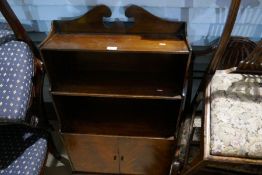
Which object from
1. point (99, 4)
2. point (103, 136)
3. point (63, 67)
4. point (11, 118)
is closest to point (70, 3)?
point (99, 4)

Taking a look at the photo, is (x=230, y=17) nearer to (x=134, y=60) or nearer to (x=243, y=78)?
(x=243, y=78)

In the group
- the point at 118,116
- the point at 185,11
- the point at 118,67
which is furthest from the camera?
the point at 118,116

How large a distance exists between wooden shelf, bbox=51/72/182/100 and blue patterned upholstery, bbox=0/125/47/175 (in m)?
0.24

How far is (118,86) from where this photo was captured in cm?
122

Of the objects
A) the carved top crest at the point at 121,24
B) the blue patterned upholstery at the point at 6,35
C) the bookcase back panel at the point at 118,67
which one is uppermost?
the carved top crest at the point at 121,24

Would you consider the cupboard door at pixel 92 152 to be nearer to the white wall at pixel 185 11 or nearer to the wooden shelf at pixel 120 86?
the wooden shelf at pixel 120 86

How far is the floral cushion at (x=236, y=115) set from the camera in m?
1.02

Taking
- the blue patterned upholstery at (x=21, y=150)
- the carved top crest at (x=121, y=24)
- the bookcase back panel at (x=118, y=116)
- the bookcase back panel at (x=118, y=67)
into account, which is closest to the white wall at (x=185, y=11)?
the carved top crest at (x=121, y=24)

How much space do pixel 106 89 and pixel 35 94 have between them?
314 mm

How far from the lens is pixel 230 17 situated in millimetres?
976

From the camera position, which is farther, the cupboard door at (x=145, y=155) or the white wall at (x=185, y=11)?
the cupboard door at (x=145, y=155)

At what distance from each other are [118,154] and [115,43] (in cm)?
66

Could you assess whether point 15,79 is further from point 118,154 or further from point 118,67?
point 118,154

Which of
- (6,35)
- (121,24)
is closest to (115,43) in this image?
(121,24)
